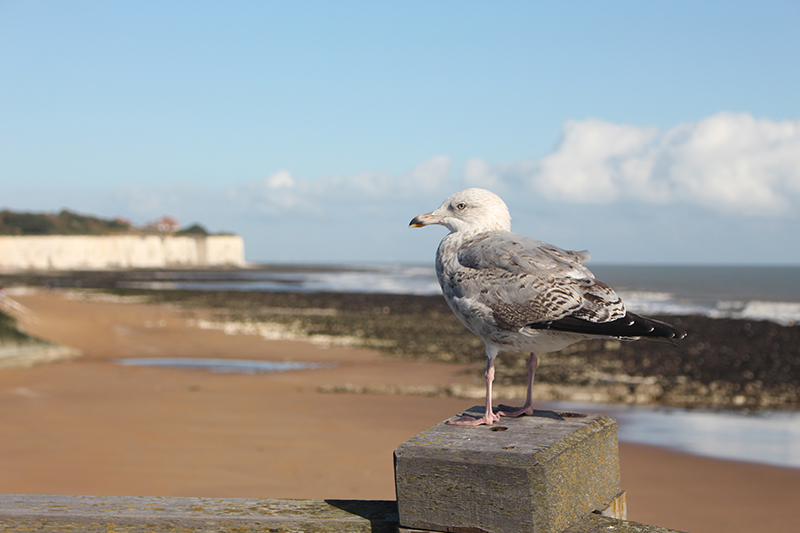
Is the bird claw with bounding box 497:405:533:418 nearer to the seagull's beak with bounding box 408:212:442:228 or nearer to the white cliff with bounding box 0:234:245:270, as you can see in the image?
the seagull's beak with bounding box 408:212:442:228

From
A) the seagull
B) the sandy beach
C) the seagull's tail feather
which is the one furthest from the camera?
the sandy beach

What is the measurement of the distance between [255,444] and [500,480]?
29.1 ft

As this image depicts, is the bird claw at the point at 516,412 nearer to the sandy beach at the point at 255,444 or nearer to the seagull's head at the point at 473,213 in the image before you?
the seagull's head at the point at 473,213

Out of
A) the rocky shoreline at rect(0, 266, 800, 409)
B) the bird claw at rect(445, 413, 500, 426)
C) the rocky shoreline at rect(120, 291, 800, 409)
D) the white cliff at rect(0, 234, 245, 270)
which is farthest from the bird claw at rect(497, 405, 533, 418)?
the white cliff at rect(0, 234, 245, 270)

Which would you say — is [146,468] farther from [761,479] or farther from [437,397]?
[761,479]

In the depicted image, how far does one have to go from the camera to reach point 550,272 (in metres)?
3.40

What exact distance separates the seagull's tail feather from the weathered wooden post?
21.5 inches

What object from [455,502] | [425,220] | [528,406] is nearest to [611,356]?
[425,220]

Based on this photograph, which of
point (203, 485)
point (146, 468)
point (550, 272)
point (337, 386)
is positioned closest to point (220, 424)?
point (146, 468)

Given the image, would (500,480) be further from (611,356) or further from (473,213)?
(611,356)

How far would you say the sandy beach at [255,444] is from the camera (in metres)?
8.41

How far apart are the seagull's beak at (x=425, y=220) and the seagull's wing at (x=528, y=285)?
28cm

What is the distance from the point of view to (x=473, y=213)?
3670mm

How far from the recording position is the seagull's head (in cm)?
363
